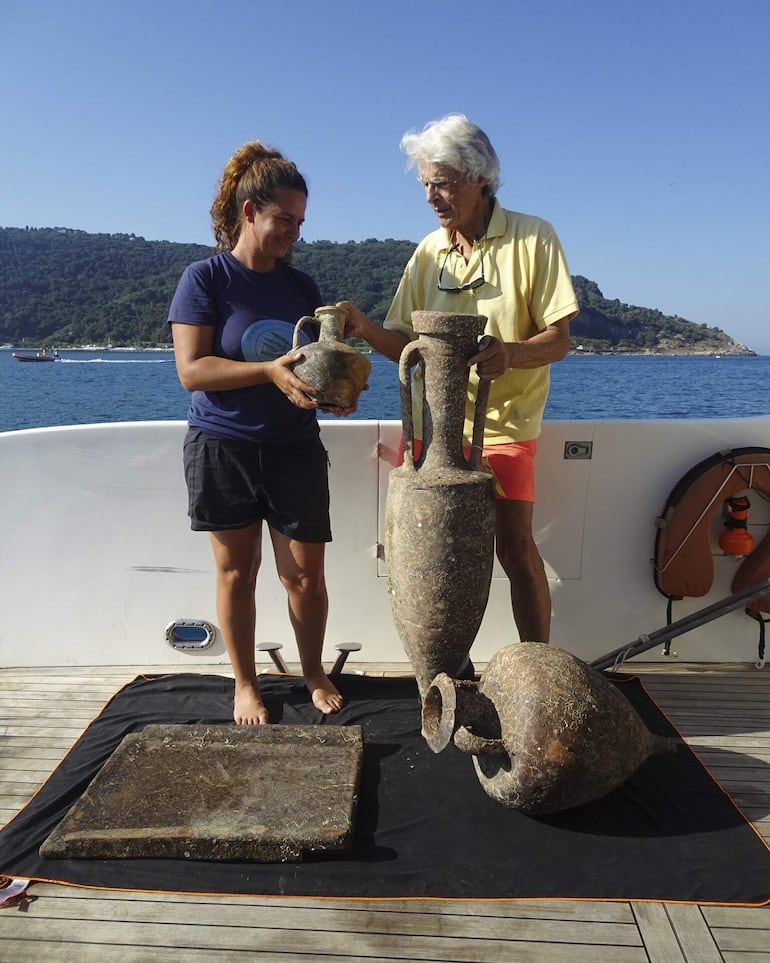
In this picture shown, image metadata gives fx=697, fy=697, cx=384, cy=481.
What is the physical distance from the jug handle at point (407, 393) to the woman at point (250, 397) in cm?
33

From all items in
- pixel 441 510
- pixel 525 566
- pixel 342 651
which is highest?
pixel 441 510

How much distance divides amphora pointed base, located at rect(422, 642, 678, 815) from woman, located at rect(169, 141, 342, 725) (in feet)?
2.87

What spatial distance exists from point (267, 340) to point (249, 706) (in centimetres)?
143

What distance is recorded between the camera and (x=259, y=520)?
2.67 metres

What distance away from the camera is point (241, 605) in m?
2.71

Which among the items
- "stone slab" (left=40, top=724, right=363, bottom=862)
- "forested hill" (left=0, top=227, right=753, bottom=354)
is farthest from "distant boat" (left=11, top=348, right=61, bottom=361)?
"stone slab" (left=40, top=724, right=363, bottom=862)

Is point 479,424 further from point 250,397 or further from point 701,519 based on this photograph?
point 701,519

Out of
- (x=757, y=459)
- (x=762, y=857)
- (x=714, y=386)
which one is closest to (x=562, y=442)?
(x=757, y=459)

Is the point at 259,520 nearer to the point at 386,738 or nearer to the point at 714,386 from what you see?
the point at 386,738

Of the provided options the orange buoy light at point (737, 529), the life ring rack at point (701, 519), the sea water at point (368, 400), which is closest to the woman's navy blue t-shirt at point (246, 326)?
the life ring rack at point (701, 519)

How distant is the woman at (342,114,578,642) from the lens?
2.53 m

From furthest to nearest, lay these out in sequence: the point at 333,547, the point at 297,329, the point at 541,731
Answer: the point at 333,547 < the point at 297,329 < the point at 541,731

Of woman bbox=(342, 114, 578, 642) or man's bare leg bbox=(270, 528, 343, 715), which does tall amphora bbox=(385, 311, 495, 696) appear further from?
man's bare leg bbox=(270, 528, 343, 715)

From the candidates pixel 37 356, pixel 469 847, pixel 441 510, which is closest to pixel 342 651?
pixel 441 510
